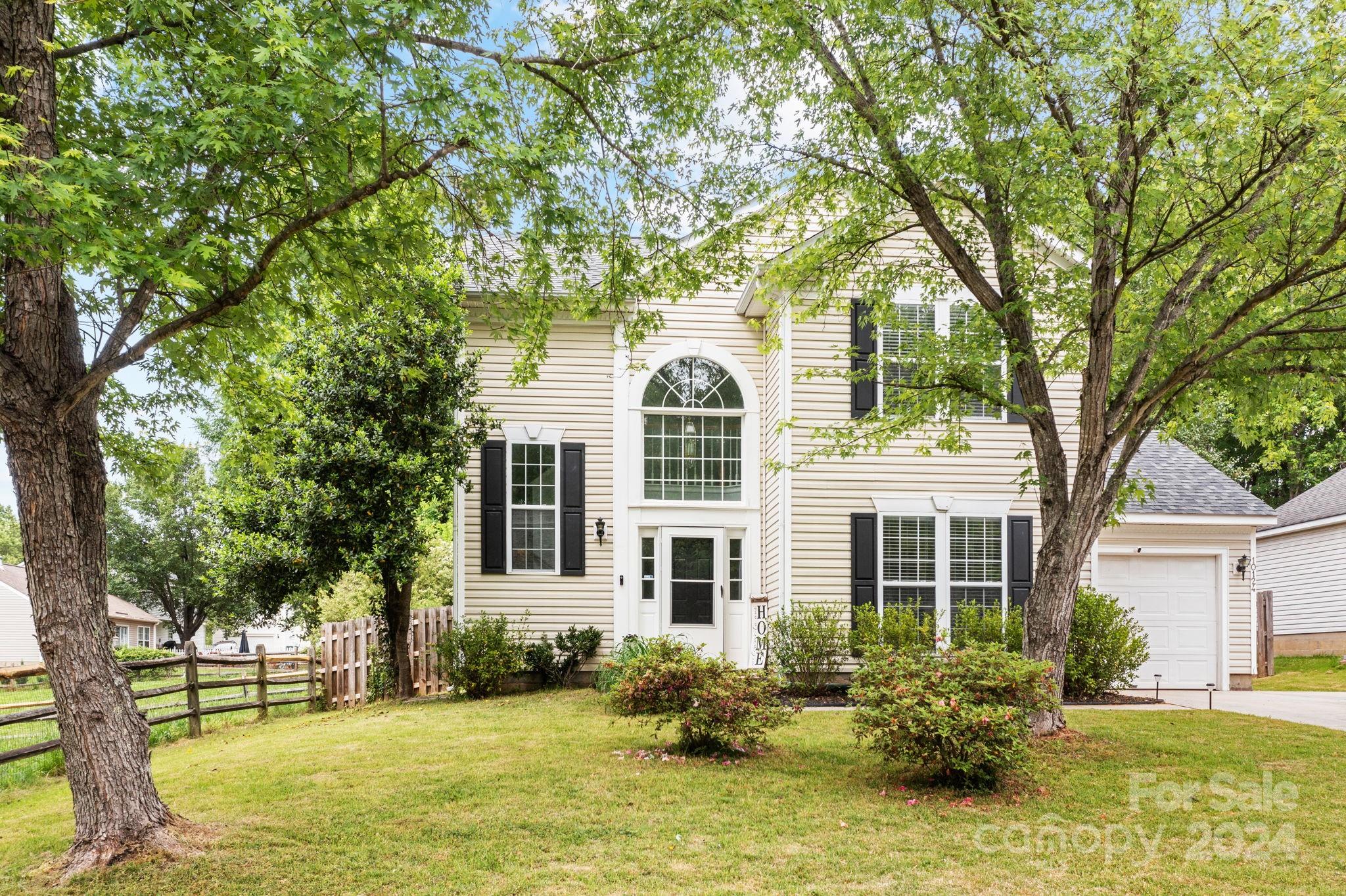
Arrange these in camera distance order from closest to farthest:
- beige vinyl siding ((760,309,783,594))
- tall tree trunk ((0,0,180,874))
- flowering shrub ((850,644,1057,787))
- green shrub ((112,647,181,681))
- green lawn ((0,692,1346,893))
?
green lawn ((0,692,1346,893))
tall tree trunk ((0,0,180,874))
flowering shrub ((850,644,1057,787))
beige vinyl siding ((760,309,783,594))
green shrub ((112,647,181,681))

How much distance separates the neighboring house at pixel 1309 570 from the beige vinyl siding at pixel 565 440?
14.4 metres

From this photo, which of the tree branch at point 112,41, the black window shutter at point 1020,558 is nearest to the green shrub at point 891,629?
the black window shutter at point 1020,558

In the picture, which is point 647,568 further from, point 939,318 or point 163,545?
point 163,545

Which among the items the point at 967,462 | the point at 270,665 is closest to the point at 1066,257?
the point at 967,462

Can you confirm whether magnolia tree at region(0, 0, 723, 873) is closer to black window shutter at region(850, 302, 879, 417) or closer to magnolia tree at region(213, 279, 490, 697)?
magnolia tree at region(213, 279, 490, 697)

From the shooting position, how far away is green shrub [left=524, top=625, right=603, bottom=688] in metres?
13.1

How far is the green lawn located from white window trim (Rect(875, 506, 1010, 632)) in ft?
10.7

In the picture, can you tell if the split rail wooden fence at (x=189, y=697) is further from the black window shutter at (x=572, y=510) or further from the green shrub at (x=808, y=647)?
the green shrub at (x=808, y=647)

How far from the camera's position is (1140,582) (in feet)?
44.2

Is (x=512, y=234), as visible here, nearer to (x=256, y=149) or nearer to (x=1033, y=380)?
(x=256, y=149)

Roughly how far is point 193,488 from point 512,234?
105 ft

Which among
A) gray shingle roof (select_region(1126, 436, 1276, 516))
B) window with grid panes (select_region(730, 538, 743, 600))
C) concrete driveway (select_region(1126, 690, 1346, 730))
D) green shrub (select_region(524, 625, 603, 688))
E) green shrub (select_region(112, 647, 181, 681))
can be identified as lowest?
green shrub (select_region(112, 647, 181, 681))

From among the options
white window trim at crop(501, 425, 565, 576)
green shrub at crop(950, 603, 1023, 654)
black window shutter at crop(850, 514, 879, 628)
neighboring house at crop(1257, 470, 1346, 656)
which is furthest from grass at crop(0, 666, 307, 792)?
neighboring house at crop(1257, 470, 1346, 656)

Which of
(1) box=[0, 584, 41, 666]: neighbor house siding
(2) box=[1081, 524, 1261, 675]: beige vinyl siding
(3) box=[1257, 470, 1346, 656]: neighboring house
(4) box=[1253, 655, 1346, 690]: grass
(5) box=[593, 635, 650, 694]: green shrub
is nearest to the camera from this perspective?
(5) box=[593, 635, 650, 694]: green shrub
